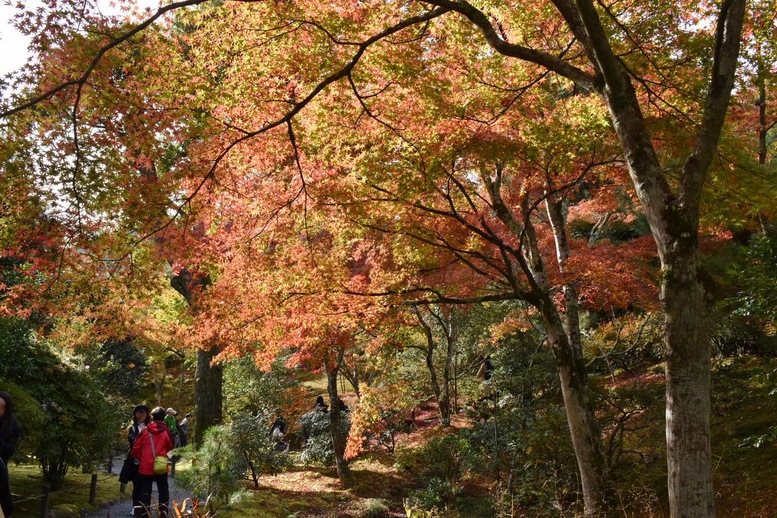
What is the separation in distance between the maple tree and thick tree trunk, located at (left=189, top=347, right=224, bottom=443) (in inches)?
228

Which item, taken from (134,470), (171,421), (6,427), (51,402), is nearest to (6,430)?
(6,427)

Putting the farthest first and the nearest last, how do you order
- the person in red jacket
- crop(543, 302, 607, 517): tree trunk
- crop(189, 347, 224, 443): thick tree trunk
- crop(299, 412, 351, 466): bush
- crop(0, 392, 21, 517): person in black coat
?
crop(299, 412, 351, 466): bush, crop(189, 347, 224, 443): thick tree trunk, the person in red jacket, crop(543, 302, 607, 517): tree trunk, crop(0, 392, 21, 517): person in black coat

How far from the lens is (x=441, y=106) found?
6070 mm

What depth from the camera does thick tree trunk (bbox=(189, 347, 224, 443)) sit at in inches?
515

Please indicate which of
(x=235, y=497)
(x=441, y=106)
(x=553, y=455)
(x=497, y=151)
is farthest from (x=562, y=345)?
(x=235, y=497)

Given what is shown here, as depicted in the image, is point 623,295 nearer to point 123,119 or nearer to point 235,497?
point 235,497

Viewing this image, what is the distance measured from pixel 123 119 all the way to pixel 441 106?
3.41 metres

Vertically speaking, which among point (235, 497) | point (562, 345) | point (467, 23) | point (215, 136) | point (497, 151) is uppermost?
point (467, 23)

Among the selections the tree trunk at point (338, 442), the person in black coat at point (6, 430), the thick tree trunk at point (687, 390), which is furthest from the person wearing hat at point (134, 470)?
the thick tree trunk at point (687, 390)

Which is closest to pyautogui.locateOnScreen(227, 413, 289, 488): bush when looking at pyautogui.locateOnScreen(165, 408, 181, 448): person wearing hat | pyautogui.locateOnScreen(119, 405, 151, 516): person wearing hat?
pyautogui.locateOnScreen(165, 408, 181, 448): person wearing hat

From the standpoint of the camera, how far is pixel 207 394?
13172mm

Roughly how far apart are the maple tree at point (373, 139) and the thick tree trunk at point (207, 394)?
5.79 meters

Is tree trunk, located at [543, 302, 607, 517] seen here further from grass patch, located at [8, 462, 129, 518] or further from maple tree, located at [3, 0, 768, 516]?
grass patch, located at [8, 462, 129, 518]

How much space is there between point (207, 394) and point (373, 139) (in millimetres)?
9189
